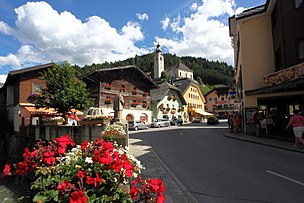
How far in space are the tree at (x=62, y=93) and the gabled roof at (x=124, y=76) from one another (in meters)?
14.5

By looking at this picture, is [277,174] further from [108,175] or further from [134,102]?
[134,102]

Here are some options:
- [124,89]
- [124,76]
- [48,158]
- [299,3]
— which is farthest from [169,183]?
[124,76]

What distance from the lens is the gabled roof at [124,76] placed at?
112ft

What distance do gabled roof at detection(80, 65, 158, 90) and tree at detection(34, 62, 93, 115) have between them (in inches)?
570

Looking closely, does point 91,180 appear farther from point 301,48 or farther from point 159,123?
point 159,123

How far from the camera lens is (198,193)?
17.4 ft

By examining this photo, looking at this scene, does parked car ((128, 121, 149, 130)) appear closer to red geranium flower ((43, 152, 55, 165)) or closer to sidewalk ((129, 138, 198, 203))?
sidewalk ((129, 138, 198, 203))

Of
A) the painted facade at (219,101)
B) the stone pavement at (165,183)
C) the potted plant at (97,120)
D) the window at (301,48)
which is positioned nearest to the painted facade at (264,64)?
the window at (301,48)

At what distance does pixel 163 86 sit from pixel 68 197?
157 ft

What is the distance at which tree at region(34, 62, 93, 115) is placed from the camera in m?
17.7

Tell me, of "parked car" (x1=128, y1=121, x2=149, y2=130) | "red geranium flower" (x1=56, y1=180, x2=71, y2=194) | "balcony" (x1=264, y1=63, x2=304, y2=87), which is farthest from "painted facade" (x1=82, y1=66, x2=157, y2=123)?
"red geranium flower" (x1=56, y1=180, x2=71, y2=194)

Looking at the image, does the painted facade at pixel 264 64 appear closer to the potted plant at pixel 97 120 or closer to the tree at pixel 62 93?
the potted plant at pixel 97 120

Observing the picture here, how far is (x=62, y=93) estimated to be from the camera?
58.1 ft

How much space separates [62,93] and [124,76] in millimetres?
20757
